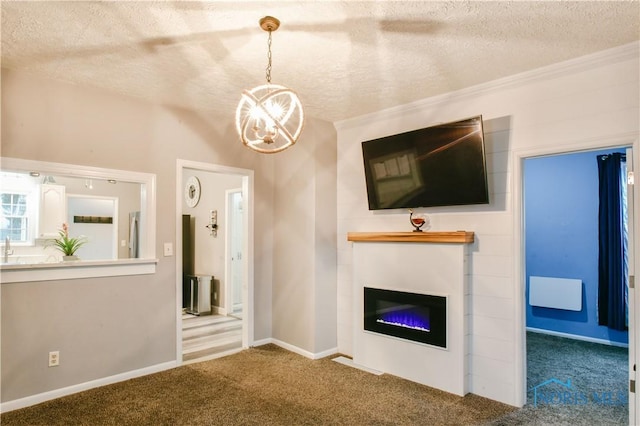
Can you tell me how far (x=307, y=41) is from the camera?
99.4 inches

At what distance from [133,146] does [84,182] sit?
2.87 metres

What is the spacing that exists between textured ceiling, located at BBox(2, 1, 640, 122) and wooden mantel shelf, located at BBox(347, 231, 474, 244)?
122 centimetres

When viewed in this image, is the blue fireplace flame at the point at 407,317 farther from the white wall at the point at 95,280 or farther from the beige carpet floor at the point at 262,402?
the white wall at the point at 95,280

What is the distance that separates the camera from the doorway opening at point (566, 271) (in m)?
4.21

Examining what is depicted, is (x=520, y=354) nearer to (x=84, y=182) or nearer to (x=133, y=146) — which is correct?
(x=133, y=146)

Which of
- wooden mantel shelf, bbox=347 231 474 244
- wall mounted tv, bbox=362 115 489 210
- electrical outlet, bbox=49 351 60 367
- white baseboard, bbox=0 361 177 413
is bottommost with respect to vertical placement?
white baseboard, bbox=0 361 177 413

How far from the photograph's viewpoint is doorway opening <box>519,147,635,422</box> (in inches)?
166

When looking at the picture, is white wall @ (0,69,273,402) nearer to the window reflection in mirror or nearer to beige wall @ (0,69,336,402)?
beige wall @ (0,69,336,402)

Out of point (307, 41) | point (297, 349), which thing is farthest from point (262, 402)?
point (307, 41)

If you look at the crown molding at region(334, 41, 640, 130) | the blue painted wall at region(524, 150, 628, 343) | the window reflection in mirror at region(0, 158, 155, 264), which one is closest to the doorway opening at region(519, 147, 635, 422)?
A: the blue painted wall at region(524, 150, 628, 343)

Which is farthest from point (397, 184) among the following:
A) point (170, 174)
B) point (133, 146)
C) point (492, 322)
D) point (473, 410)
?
point (133, 146)

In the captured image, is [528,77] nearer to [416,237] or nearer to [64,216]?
[416,237]

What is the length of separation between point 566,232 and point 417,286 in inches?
103

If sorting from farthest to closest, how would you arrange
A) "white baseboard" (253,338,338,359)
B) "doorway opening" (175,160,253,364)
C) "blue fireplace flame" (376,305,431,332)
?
"doorway opening" (175,160,253,364)
"white baseboard" (253,338,338,359)
"blue fireplace flame" (376,305,431,332)
